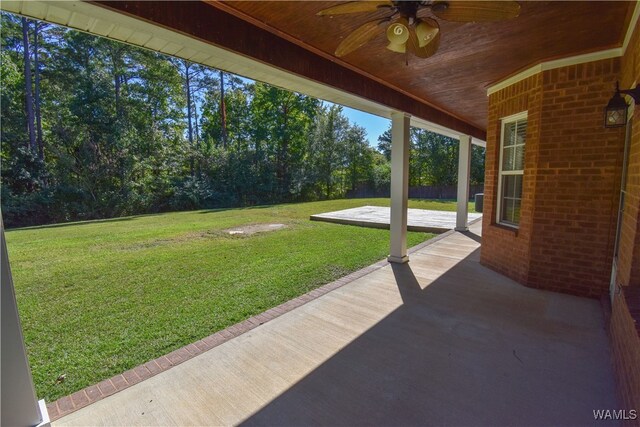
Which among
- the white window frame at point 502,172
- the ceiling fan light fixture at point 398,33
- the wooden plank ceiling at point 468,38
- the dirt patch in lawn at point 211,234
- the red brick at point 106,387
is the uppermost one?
the wooden plank ceiling at point 468,38

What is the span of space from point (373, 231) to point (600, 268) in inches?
206

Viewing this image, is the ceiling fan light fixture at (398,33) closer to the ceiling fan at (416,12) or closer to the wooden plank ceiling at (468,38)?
the ceiling fan at (416,12)

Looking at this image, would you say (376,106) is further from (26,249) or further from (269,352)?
(26,249)

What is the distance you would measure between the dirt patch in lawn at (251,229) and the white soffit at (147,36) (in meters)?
5.72

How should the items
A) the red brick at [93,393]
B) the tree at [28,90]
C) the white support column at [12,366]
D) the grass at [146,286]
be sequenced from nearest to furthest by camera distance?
1. the white support column at [12,366]
2. the red brick at [93,393]
3. the grass at [146,286]
4. the tree at [28,90]

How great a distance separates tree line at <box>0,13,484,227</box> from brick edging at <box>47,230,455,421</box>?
50.0ft

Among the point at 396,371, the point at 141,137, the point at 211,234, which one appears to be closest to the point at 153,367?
the point at 396,371

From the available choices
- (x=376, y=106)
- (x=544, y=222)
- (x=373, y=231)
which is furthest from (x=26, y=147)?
(x=544, y=222)

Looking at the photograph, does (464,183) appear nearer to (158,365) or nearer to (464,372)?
(464,372)

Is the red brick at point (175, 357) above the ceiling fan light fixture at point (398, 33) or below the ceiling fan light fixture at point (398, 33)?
below

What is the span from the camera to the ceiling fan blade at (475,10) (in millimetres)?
1749

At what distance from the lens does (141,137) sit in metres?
16.6

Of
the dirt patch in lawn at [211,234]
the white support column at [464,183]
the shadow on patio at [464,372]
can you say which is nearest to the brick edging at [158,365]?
the shadow on patio at [464,372]

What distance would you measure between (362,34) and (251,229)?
298 inches
